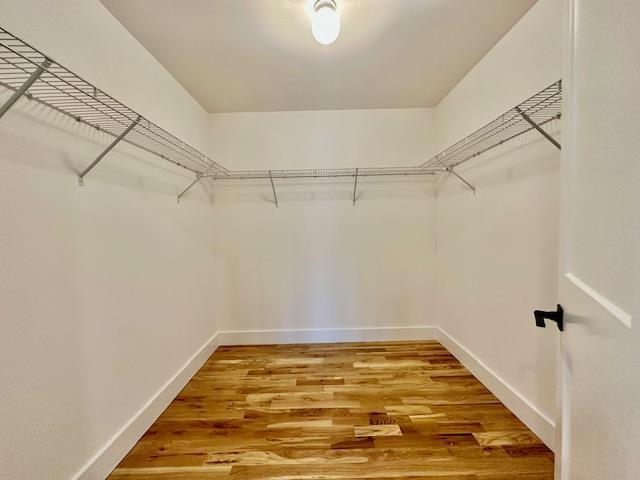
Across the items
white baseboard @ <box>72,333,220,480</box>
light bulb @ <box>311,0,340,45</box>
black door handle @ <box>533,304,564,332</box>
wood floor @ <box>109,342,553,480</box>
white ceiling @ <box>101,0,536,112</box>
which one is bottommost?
wood floor @ <box>109,342,553,480</box>

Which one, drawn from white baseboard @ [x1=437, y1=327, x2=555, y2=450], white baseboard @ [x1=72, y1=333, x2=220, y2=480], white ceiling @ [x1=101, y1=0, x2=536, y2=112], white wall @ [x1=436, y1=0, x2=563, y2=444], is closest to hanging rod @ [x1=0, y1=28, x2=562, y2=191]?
white wall @ [x1=436, y1=0, x2=563, y2=444]

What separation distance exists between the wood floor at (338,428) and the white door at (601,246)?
2.83 feet

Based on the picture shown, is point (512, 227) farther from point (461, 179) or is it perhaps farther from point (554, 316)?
point (554, 316)

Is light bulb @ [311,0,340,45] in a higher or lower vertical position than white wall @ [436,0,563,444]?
higher

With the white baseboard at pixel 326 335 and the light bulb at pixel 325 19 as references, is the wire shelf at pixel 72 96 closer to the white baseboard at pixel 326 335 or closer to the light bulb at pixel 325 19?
the light bulb at pixel 325 19

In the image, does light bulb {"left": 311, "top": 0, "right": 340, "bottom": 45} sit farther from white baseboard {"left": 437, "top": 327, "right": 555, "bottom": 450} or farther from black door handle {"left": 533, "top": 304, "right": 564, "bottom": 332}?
white baseboard {"left": 437, "top": 327, "right": 555, "bottom": 450}

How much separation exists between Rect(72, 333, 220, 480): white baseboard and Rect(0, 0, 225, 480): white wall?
11mm

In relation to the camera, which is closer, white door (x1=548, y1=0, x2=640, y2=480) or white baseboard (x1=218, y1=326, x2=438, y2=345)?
white door (x1=548, y1=0, x2=640, y2=480)

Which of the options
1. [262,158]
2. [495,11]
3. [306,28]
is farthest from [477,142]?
[262,158]

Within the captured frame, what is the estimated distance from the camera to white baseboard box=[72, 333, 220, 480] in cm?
138

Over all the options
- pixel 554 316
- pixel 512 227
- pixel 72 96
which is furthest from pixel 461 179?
pixel 72 96

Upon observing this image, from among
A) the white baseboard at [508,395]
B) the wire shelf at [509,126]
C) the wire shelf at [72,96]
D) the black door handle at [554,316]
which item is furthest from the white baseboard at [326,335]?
the black door handle at [554,316]

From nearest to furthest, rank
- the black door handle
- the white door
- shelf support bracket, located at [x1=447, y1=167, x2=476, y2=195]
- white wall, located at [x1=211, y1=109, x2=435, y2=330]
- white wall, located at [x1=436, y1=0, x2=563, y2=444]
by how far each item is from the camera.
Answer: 1. the white door
2. the black door handle
3. white wall, located at [x1=436, y1=0, x2=563, y2=444]
4. shelf support bracket, located at [x1=447, y1=167, x2=476, y2=195]
5. white wall, located at [x1=211, y1=109, x2=435, y2=330]

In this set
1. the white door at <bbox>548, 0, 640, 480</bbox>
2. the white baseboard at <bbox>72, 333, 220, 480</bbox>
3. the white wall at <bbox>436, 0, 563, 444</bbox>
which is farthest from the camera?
the white wall at <bbox>436, 0, 563, 444</bbox>
